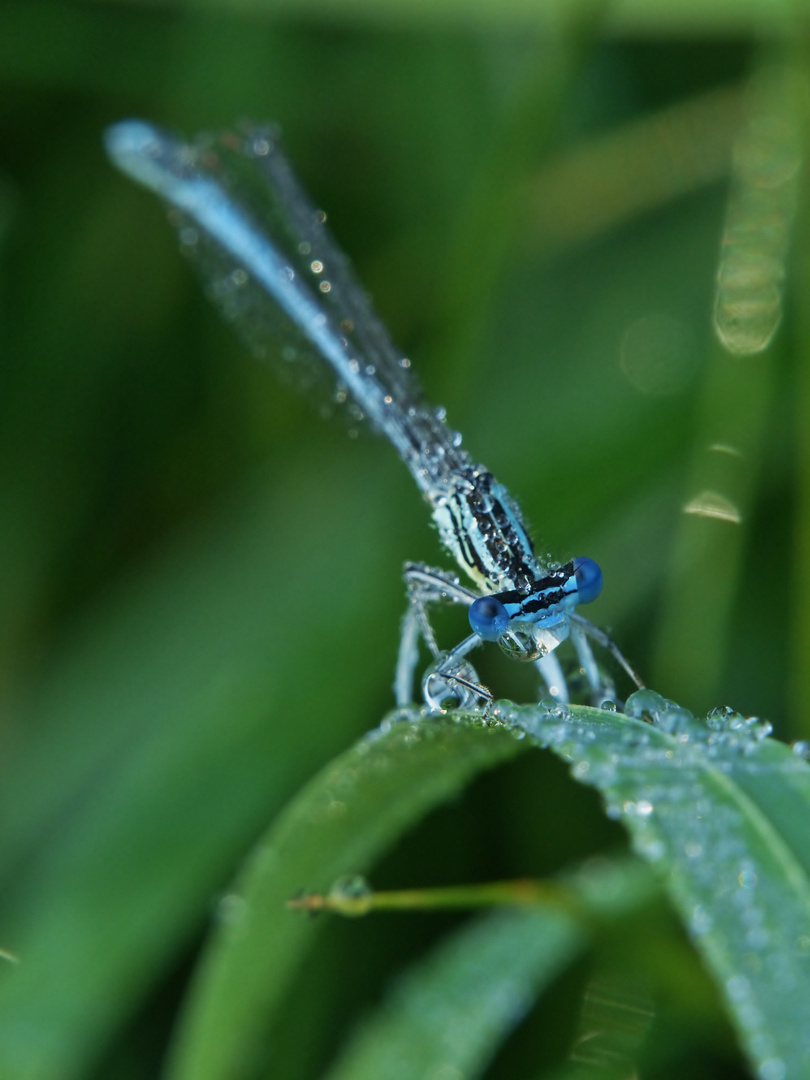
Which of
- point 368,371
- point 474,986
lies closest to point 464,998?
point 474,986

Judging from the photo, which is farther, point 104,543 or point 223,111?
point 223,111

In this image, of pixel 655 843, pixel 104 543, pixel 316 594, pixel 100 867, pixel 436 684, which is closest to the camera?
pixel 655 843

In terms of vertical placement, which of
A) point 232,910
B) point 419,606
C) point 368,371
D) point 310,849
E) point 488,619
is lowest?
point 232,910

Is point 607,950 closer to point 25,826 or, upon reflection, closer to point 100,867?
point 100,867

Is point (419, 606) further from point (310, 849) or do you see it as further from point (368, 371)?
point (368, 371)

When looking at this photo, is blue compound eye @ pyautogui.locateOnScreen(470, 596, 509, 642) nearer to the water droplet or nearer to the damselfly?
the damselfly

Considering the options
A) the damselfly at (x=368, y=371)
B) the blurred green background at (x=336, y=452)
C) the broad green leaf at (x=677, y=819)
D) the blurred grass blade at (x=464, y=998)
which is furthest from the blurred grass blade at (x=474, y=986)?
the damselfly at (x=368, y=371)

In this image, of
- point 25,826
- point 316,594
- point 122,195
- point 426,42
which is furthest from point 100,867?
point 426,42
